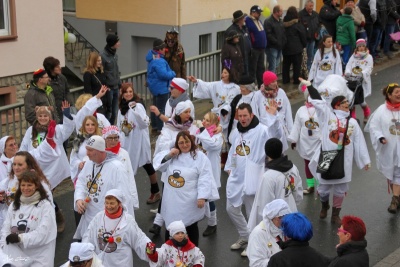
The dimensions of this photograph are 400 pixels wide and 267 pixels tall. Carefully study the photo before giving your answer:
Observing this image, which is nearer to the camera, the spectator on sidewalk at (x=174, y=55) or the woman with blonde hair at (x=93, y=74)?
the woman with blonde hair at (x=93, y=74)

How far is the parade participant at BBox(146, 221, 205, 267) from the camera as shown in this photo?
27.6 feet

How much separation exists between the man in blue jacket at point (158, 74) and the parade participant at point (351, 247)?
301 inches

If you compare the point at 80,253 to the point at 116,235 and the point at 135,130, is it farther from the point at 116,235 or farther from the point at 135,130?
the point at 135,130

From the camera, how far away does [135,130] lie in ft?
38.6

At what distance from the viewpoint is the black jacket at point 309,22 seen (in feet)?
62.3

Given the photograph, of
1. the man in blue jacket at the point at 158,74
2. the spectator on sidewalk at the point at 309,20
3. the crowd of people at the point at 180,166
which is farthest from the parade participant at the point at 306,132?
the spectator on sidewalk at the point at 309,20

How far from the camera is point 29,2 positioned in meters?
15.6

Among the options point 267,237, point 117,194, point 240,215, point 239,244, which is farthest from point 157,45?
point 267,237

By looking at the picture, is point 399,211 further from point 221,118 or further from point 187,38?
point 187,38

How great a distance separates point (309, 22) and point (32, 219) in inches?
472

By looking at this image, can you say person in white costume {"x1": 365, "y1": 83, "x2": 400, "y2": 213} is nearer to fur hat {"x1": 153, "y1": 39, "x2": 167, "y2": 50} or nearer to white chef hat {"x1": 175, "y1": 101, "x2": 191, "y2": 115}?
white chef hat {"x1": 175, "y1": 101, "x2": 191, "y2": 115}

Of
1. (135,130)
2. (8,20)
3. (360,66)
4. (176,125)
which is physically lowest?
(135,130)

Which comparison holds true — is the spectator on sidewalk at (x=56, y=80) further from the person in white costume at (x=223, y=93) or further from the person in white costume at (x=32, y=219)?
the person in white costume at (x=32, y=219)

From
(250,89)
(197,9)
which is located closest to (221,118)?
(250,89)
